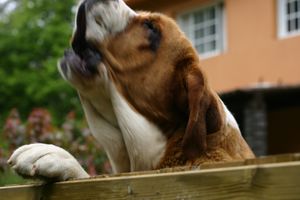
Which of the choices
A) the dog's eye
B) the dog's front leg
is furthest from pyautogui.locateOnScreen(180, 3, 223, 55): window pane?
the dog's front leg

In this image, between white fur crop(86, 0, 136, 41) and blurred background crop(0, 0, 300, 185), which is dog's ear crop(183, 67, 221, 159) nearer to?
white fur crop(86, 0, 136, 41)

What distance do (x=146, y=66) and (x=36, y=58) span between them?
79.4 ft

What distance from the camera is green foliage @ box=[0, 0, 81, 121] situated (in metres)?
25.7

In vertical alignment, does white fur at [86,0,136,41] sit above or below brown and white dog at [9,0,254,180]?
above

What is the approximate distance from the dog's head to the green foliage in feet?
69.3

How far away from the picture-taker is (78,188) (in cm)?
299

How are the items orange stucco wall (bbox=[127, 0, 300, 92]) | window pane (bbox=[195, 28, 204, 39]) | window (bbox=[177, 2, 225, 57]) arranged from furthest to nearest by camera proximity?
window pane (bbox=[195, 28, 204, 39]) → window (bbox=[177, 2, 225, 57]) → orange stucco wall (bbox=[127, 0, 300, 92])

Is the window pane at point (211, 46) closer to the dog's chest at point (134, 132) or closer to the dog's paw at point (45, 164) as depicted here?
the dog's chest at point (134, 132)

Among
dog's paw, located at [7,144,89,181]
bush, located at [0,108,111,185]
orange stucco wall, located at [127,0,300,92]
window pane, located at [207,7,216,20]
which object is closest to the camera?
dog's paw, located at [7,144,89,181]

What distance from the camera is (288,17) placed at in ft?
53.2

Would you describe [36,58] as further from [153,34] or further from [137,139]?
[137,139]

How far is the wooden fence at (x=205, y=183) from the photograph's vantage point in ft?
7.49

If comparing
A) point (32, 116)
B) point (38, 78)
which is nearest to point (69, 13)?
point (38, 78)

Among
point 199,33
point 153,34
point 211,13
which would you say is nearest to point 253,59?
point 211,13
